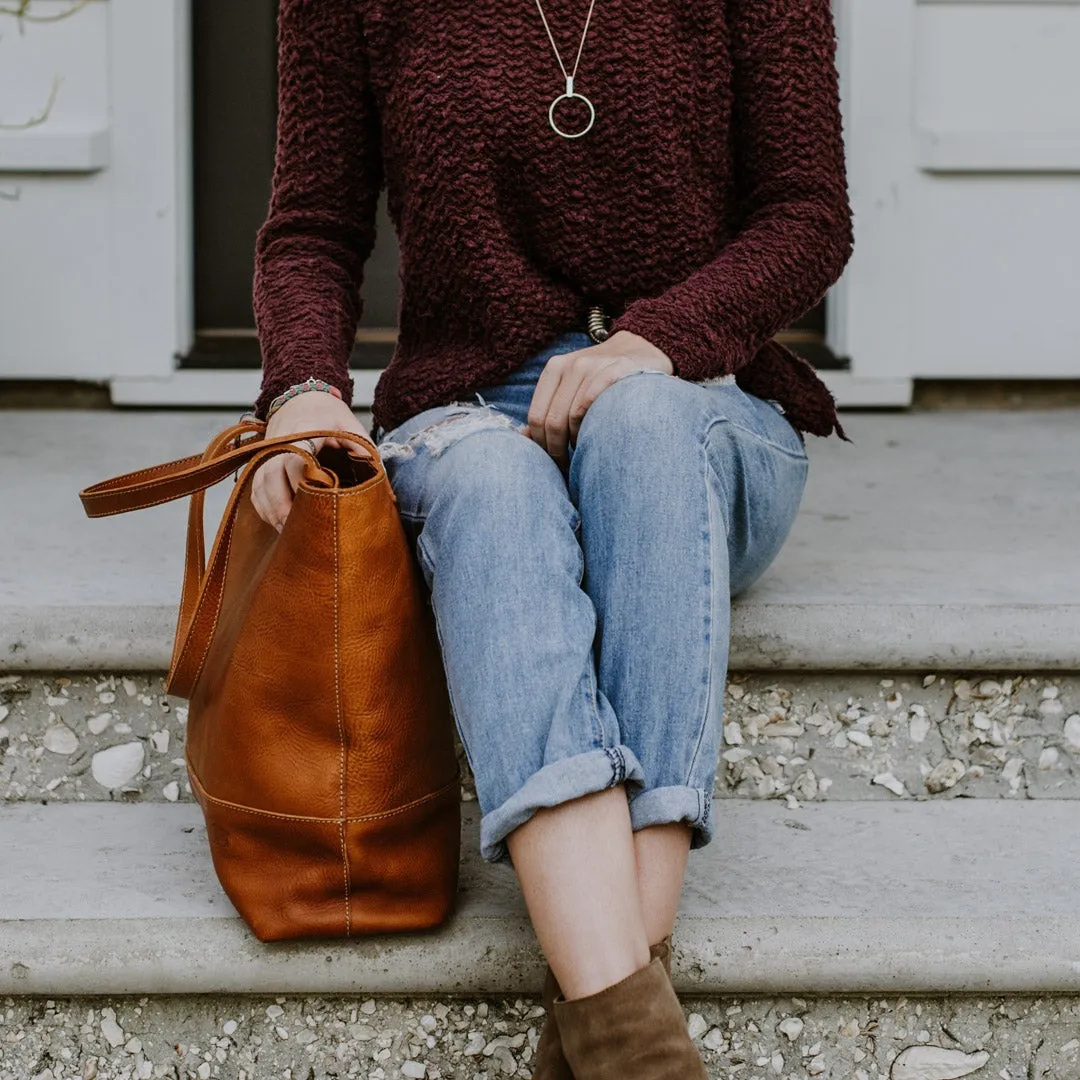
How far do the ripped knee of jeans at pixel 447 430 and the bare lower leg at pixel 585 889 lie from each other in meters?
0.34

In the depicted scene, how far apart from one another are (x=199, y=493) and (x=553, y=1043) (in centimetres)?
54

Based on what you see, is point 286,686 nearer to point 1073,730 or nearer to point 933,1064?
point 933,1064

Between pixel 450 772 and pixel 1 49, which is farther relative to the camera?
pixel 1 49

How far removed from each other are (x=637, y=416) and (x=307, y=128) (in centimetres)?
49

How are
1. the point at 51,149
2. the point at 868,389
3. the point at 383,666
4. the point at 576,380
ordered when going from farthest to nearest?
the point at 868,389
the point at 51,149
the point at 576,380
the point at 383,666

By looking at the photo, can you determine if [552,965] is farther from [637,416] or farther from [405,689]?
[637,416]

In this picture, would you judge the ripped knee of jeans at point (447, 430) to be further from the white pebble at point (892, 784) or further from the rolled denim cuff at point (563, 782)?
the white pebble at point (892, 784)

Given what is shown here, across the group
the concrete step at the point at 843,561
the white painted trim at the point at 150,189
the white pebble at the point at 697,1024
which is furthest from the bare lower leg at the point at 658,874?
the white painted trim at the point at 150,189

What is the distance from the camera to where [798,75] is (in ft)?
4.15

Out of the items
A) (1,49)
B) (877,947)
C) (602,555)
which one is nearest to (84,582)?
(602,555)

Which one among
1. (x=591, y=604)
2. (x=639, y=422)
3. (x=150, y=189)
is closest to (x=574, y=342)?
(x=639, y=422)

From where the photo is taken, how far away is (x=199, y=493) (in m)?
1.15

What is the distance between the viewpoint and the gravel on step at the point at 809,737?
1354mm

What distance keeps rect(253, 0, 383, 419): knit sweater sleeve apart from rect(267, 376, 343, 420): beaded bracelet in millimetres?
19
